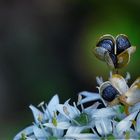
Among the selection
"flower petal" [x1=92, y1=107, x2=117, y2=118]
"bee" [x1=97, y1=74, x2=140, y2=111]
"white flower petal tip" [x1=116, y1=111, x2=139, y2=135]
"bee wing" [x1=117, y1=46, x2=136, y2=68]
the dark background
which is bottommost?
"white flower petal tip" [x1=116, y1=111, x2=139, y2=135]

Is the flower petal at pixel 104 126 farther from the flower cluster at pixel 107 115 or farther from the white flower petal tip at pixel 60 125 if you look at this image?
the white flower petal tip at pixel 60 125

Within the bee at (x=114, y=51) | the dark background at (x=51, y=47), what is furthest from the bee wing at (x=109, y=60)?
the dark background at (x=51, y=47)

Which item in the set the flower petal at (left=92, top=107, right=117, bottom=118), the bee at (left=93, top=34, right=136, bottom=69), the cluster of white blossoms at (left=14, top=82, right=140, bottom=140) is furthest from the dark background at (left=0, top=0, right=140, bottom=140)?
the bee at (left=93, top=34, right=136, bottom=69)

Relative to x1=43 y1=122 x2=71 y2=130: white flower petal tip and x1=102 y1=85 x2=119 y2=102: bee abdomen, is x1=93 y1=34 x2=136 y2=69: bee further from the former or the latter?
x1=43 y1=122 x2=71 y2=130: white flower petal tip

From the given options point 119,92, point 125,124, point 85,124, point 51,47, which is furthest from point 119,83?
point 51,47

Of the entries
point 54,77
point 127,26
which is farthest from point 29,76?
Answer: point 127,26

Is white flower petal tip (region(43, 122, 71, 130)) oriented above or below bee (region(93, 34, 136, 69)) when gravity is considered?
below

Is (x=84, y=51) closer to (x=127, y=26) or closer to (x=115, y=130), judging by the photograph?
(x=127, y=26)

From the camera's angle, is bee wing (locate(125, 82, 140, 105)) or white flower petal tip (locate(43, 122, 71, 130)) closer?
bee wing (locate(125, 82, 140, 105))
